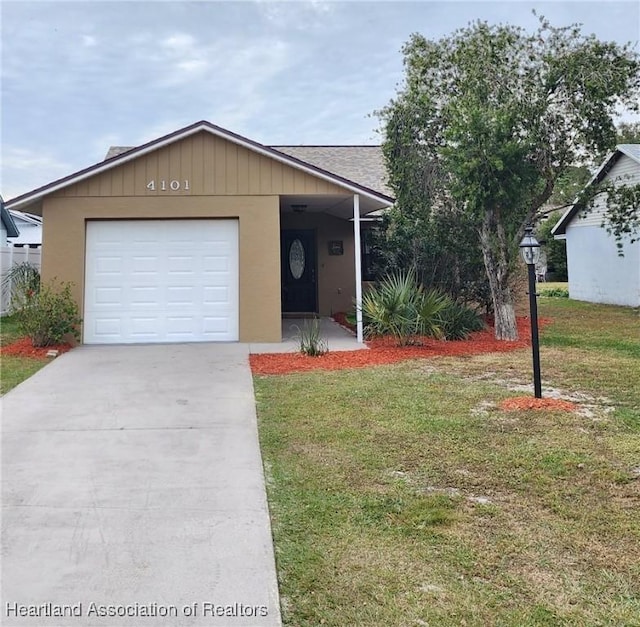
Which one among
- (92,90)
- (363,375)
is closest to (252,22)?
(92,90)

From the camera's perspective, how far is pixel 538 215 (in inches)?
403

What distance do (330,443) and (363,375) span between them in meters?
2.86

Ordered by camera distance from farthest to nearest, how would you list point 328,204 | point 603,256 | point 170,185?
point 603,256 → point 328,204 → point 170,185

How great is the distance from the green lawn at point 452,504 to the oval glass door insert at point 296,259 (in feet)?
28.9

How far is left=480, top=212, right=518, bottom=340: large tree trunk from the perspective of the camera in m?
10.2

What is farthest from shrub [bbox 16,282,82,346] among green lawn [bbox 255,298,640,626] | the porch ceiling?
green lawn [bbox 255,298,640,626]

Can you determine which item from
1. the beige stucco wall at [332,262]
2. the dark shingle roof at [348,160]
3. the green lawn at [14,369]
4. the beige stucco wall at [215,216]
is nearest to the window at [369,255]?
the beige stucco wall at [332,262]

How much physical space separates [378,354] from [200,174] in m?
4.95

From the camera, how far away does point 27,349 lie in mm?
9141

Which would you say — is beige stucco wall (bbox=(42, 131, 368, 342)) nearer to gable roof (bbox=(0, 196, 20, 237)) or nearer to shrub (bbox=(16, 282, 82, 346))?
shrub (bbox=(16, 282, 82, 346))

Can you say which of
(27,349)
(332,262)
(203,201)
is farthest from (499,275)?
(27,349)

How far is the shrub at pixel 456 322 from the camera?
10648mm

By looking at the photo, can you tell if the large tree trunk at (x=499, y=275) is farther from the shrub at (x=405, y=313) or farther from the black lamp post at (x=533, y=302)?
the black lamp post at (x=533, y=302)

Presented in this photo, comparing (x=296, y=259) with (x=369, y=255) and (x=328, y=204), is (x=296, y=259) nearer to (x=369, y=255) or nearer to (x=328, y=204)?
(x=369, y=255)
